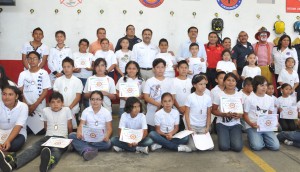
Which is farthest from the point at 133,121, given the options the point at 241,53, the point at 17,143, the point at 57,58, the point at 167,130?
the point at 241,53

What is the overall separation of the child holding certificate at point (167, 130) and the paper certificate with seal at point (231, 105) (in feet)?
2.41

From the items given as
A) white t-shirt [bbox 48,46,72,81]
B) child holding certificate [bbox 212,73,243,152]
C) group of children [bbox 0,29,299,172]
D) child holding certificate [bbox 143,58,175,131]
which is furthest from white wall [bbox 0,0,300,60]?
child holding certificate [bbox 212,73,243,152]

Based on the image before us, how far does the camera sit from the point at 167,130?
4746mm

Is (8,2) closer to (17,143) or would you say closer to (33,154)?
(17,143)

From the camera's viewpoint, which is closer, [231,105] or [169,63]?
[231,105]

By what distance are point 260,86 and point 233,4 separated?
12.2ft

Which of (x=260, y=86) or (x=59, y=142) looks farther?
(x=260, y=86)

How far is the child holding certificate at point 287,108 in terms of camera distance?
18.5ft

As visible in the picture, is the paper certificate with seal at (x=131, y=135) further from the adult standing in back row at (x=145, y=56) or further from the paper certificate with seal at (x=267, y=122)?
the adult standing in back row at (x=145, y=56)

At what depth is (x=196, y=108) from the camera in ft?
16.0

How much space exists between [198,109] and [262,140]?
106 centimetres

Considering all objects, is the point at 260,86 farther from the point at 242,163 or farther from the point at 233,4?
the point at 233,4

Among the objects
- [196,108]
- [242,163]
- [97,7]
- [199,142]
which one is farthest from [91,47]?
[242,163]

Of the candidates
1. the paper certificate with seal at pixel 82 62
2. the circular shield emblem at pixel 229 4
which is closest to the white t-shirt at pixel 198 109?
the paper certificate with seal at pixel 82 62
